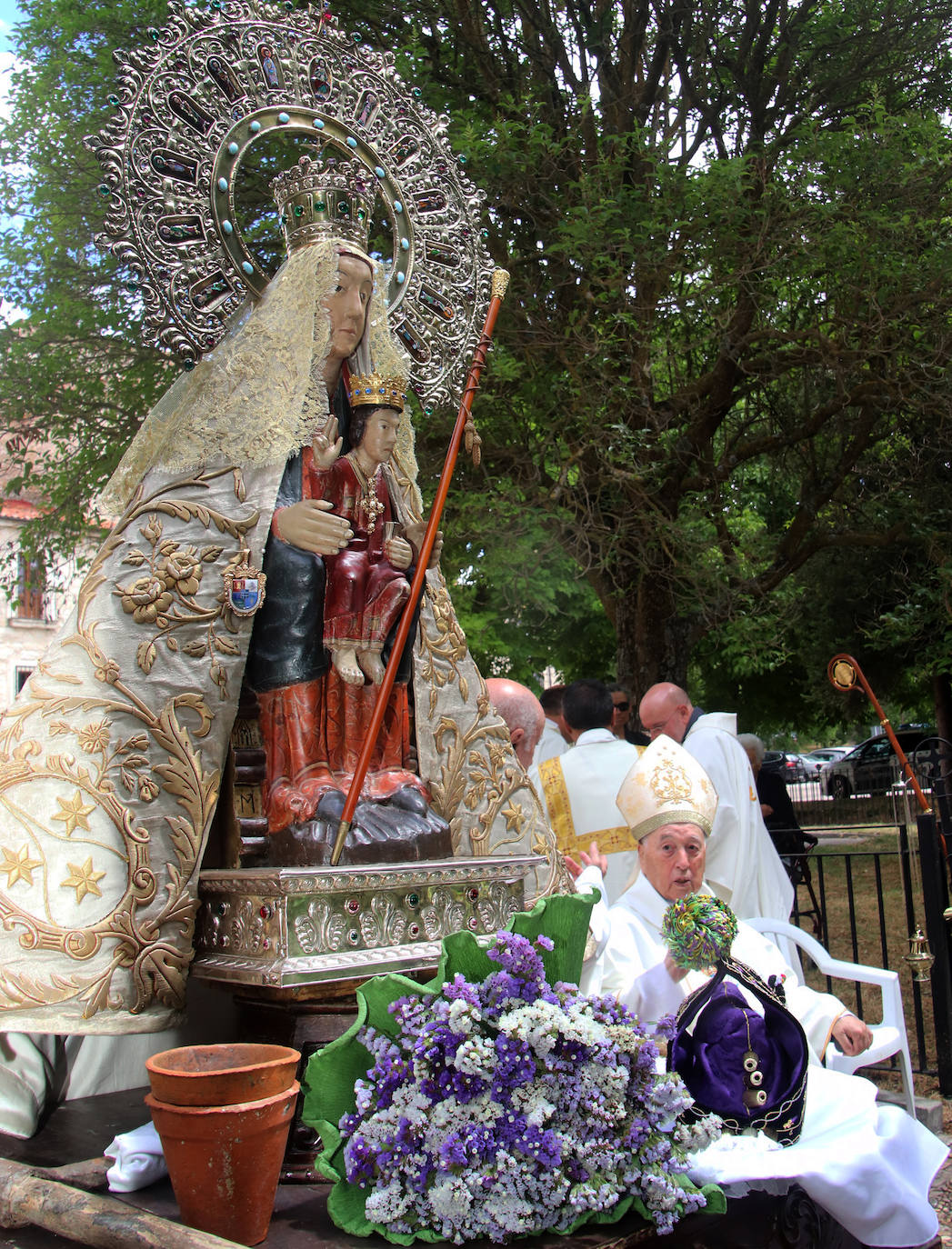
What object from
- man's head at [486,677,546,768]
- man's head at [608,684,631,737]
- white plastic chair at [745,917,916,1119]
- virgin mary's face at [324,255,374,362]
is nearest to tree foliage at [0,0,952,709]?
man's head at [608,684,631,737]

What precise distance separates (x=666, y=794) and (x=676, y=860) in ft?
0.71

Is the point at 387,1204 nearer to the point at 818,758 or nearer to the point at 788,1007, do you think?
the point at 788,1007

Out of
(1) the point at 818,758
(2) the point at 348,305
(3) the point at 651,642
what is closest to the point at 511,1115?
(2) the point at 348,305

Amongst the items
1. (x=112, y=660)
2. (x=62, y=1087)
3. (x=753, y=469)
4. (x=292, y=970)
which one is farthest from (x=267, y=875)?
(x=753, y=469)

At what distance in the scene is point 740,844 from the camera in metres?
5.94

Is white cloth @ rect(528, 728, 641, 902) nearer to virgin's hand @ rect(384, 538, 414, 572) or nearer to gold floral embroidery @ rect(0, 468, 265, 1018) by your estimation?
virgin's hand @ rect(384, 538, 414, 572)

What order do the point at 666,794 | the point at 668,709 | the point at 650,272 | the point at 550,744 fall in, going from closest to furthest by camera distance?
the point at 666,794, the point at 668,709, the point at 550,744, the point at 650,272

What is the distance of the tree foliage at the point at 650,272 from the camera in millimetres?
7898

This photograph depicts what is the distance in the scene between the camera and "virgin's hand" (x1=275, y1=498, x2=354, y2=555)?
11.7ft

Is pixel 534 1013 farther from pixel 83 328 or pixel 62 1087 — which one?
pixel 83 328

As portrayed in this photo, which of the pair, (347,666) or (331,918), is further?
(347,666)

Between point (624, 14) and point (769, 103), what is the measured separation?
1694 millimetres

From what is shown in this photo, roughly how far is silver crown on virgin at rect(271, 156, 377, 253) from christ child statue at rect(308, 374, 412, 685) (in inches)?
20.8

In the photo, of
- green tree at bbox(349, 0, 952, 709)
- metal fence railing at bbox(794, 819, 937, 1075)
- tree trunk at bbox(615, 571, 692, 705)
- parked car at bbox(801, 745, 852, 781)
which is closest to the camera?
metal fence railing at bbox(794, 819, 937, 1075)
